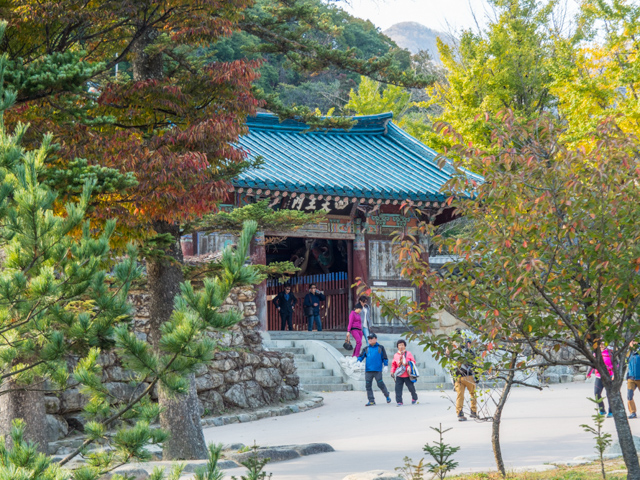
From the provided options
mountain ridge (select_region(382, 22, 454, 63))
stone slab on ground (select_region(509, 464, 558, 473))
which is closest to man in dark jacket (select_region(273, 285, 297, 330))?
stone slab on ground (select_region(509, 464, 558, 473))

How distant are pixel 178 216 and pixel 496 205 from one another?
329 centimetres

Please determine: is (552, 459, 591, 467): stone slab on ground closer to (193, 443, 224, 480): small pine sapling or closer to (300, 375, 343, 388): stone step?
(193, 443, 224, 480): small pine sapling

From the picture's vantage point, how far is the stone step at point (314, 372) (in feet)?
56.4

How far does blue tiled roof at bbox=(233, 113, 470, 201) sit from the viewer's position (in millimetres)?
19250

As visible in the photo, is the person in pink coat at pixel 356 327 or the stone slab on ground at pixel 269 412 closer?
the stone slab on ground at pixel 269 412

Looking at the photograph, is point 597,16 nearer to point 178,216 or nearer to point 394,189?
point 394,189

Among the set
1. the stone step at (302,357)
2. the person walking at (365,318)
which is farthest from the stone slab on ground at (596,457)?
the stone step at (302,357)

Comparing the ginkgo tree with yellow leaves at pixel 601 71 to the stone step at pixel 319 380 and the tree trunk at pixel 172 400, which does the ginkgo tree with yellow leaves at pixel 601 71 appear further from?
the tree trunk at pixel 172 400

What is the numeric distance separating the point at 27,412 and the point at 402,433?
17.7 ft

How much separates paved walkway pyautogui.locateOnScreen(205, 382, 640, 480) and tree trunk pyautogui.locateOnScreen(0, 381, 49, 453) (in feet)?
7.12

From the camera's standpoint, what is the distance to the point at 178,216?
7.54 metres

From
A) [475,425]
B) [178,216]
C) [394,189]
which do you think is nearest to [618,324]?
[178,216]

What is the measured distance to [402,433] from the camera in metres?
10.7

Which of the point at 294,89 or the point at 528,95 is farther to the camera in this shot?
the point at 294,89
